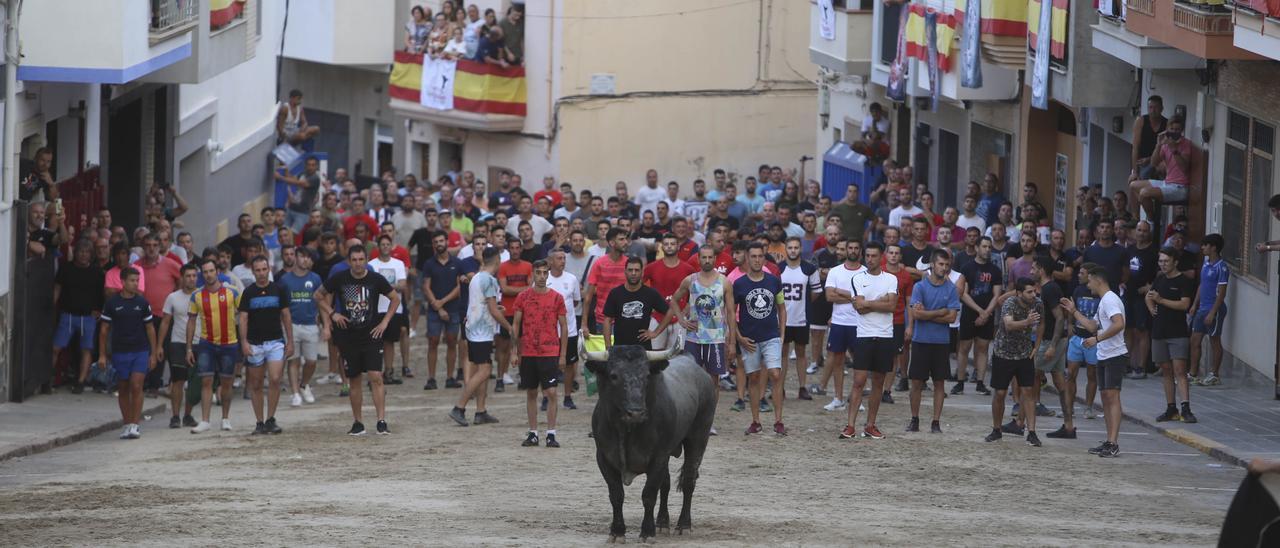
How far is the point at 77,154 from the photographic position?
77.2 ft

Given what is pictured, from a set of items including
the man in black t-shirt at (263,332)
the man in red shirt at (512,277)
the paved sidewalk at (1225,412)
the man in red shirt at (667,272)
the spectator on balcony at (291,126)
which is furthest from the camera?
the spectator on balcony at (291,126)

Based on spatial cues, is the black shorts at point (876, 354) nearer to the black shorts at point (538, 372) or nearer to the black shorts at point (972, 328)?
the black shorts at point (538, 372)

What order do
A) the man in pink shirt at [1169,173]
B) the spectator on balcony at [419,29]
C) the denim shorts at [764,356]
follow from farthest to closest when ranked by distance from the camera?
A: the spectator on balcony at [419,29]
the man in pink shirt at [1169,173]
the denim shorts at [764,356]

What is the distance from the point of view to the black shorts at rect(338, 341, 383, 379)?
17656 mm

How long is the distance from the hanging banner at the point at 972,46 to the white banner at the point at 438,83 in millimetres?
15459

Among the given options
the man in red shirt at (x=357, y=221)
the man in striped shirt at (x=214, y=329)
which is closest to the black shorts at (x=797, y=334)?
the man in striped shirt at (x=214, y=329)

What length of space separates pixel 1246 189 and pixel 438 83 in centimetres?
2249

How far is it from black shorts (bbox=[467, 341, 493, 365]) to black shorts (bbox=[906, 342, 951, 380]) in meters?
4.13

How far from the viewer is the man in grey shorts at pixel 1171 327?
1806 cm

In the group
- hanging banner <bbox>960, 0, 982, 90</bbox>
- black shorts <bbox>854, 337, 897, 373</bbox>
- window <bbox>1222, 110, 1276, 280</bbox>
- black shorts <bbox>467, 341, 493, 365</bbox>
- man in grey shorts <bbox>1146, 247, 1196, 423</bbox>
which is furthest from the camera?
hanging banner <bbox>960, 0, 982, 90</bbox>

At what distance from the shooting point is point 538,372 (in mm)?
17359

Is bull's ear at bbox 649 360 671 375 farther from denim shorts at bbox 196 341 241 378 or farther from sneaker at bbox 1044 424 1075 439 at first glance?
denim shorts at bbox 196 341 241 378

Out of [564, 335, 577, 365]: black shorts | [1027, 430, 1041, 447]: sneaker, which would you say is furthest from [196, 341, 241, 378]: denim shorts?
[1027, 430, 1041, 447]: sneaker

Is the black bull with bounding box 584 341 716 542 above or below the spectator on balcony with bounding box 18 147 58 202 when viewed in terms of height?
below
